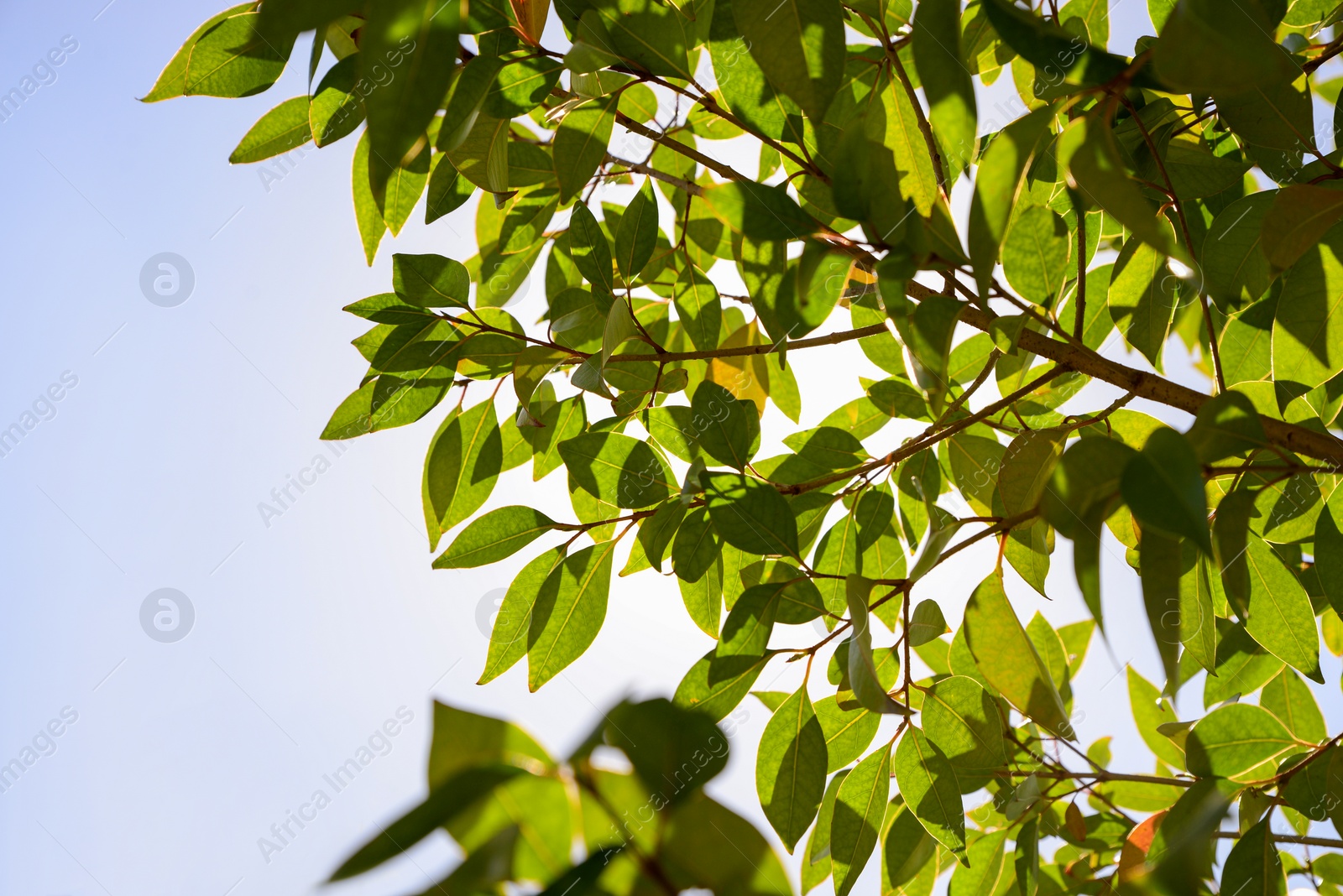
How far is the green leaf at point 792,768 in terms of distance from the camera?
562mm

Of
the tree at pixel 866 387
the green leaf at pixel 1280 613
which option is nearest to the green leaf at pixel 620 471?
the tree at pixel 866 387

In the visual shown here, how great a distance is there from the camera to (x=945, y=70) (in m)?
0.36

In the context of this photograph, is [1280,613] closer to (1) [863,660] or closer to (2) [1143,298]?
(2) [1143,298]

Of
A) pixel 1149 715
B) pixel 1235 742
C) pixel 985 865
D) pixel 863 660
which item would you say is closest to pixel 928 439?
pixel 863 660

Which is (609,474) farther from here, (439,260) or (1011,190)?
(1011,190)

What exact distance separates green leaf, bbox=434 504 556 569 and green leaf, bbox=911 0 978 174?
0.44 m

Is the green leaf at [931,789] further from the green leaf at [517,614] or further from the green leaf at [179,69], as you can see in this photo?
the green leaf at [179,69]

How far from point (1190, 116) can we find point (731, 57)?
17.4 inches

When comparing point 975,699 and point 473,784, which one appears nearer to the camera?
point 473,784

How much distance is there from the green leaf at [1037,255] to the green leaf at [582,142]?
28cm

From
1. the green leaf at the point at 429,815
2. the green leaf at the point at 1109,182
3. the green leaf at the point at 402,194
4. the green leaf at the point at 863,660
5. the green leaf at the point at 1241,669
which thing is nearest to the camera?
the green leaf at the point at 429,815

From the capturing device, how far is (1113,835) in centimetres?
88

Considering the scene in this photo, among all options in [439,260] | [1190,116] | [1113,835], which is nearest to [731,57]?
[439,260]

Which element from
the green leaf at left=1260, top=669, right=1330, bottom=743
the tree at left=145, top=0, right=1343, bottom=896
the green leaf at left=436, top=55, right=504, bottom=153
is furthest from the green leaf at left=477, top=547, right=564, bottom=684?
the green leaf at left=1260, top=669, right=1330, bottom=743
